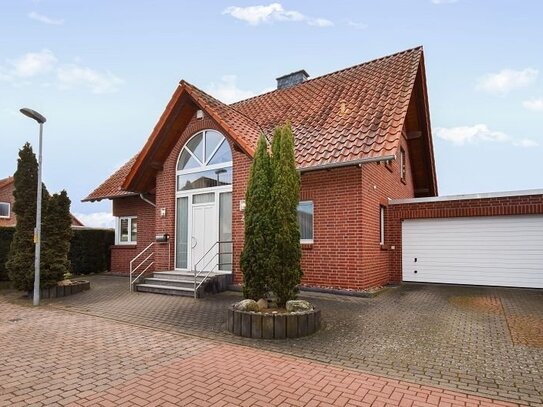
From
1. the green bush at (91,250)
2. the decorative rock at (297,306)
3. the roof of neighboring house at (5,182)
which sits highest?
the roof of neighboring house at (5,182)

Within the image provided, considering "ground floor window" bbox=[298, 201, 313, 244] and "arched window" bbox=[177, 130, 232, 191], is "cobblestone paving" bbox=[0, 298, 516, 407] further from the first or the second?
"arched window" bbox=[177, 130, 232, 191]

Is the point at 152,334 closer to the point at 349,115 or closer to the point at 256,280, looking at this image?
the point at 256,280

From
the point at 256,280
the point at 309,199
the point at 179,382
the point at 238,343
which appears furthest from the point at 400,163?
the point at 179,382

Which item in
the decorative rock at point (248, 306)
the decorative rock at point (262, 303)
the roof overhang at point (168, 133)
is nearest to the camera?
the decorative rock at point (248, 306)

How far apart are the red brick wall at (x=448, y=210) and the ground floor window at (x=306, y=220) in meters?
3.29

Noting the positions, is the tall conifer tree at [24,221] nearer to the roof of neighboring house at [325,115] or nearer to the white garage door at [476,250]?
the roof of neighboring house at [325,115]

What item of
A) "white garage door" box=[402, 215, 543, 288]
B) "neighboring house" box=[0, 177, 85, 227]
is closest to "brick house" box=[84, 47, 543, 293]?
"white garage door" box=[402, 215, 543, 288]

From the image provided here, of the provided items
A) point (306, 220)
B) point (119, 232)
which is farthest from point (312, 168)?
point (119, 232)

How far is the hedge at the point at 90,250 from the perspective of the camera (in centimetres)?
1599

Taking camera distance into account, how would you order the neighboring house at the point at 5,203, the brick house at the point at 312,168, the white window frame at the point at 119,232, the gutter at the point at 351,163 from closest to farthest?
1. the gutter at the point at 351,163
2. the brick house at the point at 312,168
3. the white window frame at the point at 119,232
4. the neighboring house at the point at 5,203

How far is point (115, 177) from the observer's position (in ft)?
58.0

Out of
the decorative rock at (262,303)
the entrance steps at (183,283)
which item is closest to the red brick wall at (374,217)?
the decorative rock at (262,303)

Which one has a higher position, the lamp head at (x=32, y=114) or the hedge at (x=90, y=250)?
the lamp head at (x=32, y=114)

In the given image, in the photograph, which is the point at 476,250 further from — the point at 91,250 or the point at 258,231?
the point at 91,250
